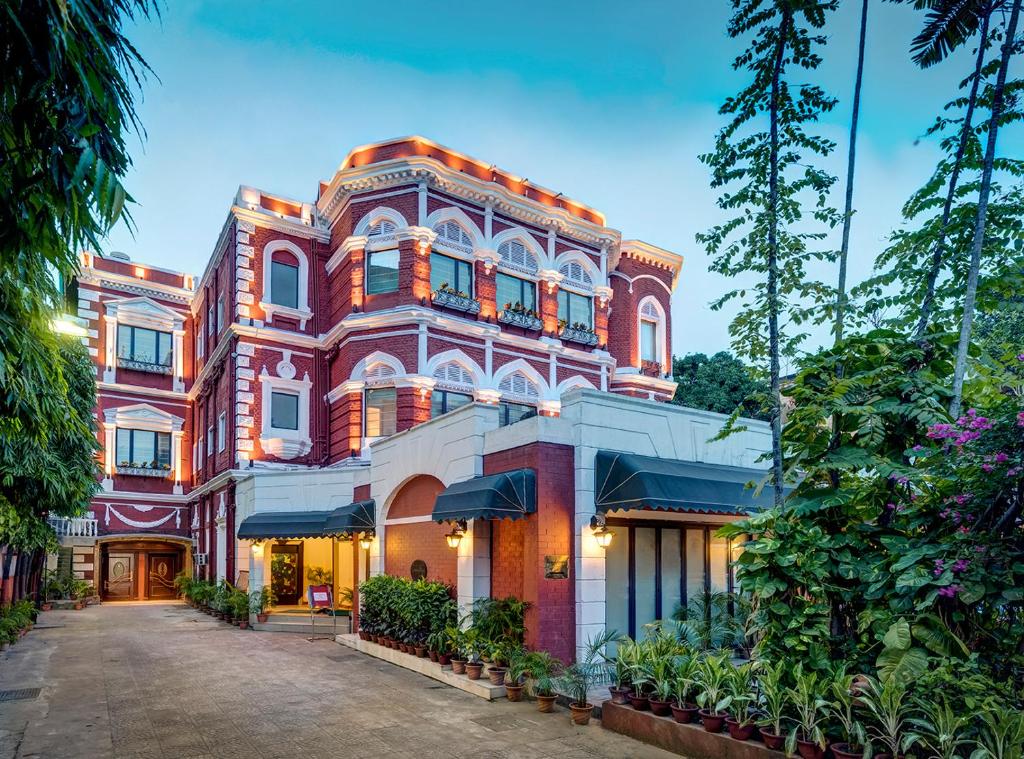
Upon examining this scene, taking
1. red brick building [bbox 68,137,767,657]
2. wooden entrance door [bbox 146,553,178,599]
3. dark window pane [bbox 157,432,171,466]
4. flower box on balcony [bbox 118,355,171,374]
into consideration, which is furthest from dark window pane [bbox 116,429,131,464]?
wooden entrance door [bbox 146,553,178,599]

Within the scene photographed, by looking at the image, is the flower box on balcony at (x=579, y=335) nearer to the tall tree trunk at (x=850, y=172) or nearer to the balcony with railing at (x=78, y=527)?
the tall tree trunk at (x=850, y=172)

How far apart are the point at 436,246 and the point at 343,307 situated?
362cm

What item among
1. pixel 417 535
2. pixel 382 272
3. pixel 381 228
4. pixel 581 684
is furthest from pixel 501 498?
pixel 381 228

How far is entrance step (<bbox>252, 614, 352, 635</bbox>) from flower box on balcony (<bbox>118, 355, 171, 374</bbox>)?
15.8 m

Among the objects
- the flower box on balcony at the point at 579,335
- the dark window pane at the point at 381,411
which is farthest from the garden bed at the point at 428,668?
the flower box on balcony at the point at 579,335

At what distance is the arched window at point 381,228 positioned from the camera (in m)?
21.4

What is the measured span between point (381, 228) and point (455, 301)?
311cm

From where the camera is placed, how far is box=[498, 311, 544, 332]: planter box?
2283 cm

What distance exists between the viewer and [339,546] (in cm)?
2230

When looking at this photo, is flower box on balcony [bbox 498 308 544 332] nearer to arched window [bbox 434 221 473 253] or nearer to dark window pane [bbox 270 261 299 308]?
arched window [bbox 434 221 473 253]

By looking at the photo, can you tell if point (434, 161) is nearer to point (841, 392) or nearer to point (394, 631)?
point (394, 631)

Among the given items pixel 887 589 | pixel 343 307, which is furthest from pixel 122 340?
pixel 887 589

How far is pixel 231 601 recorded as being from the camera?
67.9 ft

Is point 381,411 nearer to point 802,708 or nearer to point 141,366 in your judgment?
point 141,366
